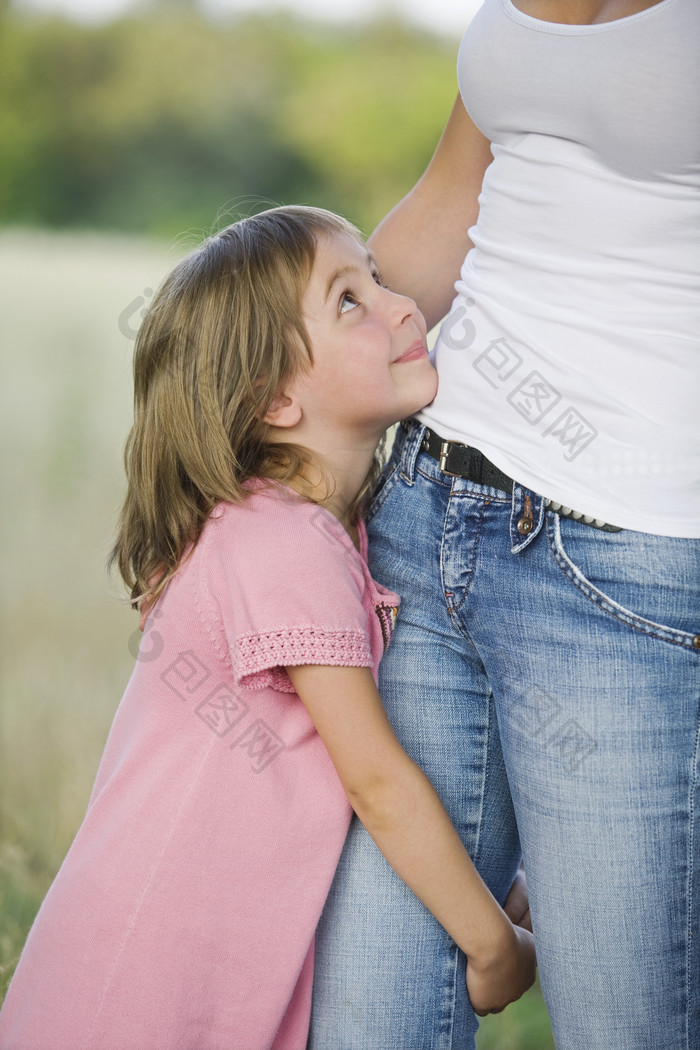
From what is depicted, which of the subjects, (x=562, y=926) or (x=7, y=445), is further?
(x=7, y=445)

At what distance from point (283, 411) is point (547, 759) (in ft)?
1.76

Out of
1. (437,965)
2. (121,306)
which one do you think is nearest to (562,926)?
(437,965)

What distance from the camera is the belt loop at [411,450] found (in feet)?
4.42

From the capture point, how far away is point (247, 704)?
50.4 inches

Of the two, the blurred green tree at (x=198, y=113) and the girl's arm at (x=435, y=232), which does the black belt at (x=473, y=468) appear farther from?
the blurred green tree at (x=198, y=113)

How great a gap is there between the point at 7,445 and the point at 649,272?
13.3 ft

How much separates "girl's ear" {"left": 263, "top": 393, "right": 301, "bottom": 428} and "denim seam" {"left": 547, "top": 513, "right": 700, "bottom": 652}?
37 centimetres

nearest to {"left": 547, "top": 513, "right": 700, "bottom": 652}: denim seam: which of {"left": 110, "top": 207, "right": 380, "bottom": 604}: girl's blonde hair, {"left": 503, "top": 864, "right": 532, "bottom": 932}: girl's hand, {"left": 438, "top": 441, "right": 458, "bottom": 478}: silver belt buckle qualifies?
{"left": 438, "top": 441, "right": 458, "bottom": 478}: silver belt buckle

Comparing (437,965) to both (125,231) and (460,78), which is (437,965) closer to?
(460,78)

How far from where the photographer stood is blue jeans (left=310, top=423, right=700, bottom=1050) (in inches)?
44.8

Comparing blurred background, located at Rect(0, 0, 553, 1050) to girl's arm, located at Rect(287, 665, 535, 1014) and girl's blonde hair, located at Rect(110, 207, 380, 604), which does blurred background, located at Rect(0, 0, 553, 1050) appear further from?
girl's arm, located at Rect(287, 665, 535, 1014)

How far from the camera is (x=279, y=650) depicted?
120 cm

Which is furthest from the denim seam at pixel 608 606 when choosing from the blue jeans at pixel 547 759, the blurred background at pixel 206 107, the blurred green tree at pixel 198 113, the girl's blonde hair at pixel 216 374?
the blurred green tree at pixel 198 113

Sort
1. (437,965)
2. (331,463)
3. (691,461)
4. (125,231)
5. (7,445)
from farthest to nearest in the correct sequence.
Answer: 1. (125,231)
2. (7,445)
3. (331,463)
4. (437,965)
5. (691,461)
